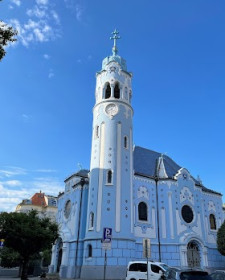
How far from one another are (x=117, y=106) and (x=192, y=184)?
14864 millimetres

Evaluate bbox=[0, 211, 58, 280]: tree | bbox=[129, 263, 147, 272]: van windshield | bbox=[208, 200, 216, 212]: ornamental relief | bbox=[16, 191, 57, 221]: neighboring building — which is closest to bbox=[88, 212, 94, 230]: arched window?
bbox=[0, 211, 58, 280]: tree

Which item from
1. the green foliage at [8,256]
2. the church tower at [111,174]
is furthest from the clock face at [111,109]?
the green foliage at [8,256]

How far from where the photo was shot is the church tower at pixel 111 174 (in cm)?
2725

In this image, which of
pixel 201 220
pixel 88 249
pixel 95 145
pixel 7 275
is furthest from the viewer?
pixel 7 275

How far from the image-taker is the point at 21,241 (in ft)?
76.6

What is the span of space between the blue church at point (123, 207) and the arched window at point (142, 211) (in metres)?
0.12

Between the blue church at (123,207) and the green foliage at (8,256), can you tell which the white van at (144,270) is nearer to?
the blue church at (123,207)

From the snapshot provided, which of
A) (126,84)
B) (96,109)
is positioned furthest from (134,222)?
(126,84)

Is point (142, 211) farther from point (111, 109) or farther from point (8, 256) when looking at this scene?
point (8, 256)

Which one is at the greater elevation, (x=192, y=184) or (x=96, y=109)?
(x=96, y=109)

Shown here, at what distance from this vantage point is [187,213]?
115ft

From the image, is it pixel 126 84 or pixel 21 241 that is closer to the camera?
pixel 21 241

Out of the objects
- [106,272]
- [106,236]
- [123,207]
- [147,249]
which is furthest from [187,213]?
[106,236]

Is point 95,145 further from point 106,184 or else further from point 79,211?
point 79,211
